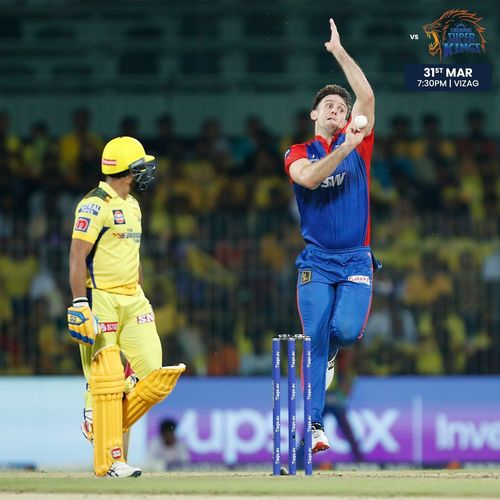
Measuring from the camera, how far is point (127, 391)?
839cm

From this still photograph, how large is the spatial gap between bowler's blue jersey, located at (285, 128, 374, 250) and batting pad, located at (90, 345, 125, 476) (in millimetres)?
1369

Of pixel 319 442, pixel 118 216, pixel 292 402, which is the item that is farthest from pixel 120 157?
pixel 319 442

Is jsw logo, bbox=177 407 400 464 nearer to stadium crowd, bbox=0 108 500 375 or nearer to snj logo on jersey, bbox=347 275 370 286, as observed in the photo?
stadium crowd, bbox=0 108 500 375

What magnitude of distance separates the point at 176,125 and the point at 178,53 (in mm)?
777

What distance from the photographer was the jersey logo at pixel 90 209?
322 inches

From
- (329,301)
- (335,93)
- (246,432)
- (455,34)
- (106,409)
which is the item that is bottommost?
(246,432)

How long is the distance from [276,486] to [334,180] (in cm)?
186

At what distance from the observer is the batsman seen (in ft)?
26.7

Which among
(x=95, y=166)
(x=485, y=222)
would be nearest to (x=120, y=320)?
(x=485, y=222)

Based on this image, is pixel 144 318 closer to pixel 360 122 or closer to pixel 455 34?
pixel 360 122

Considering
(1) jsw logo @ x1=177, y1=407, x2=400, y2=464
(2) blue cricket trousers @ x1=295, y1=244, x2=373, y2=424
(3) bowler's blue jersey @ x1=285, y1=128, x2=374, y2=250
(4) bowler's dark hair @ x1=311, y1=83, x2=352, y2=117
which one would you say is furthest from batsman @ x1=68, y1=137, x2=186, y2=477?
(1) jsw logo @ x1=177, y1=407, x2=400, y2=464

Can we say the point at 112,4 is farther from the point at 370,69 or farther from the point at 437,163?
the point at 437,163

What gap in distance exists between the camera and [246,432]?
1262cm

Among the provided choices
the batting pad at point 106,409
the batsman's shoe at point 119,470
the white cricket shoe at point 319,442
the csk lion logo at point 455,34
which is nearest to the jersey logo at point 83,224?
the batting pad at point 106,409
